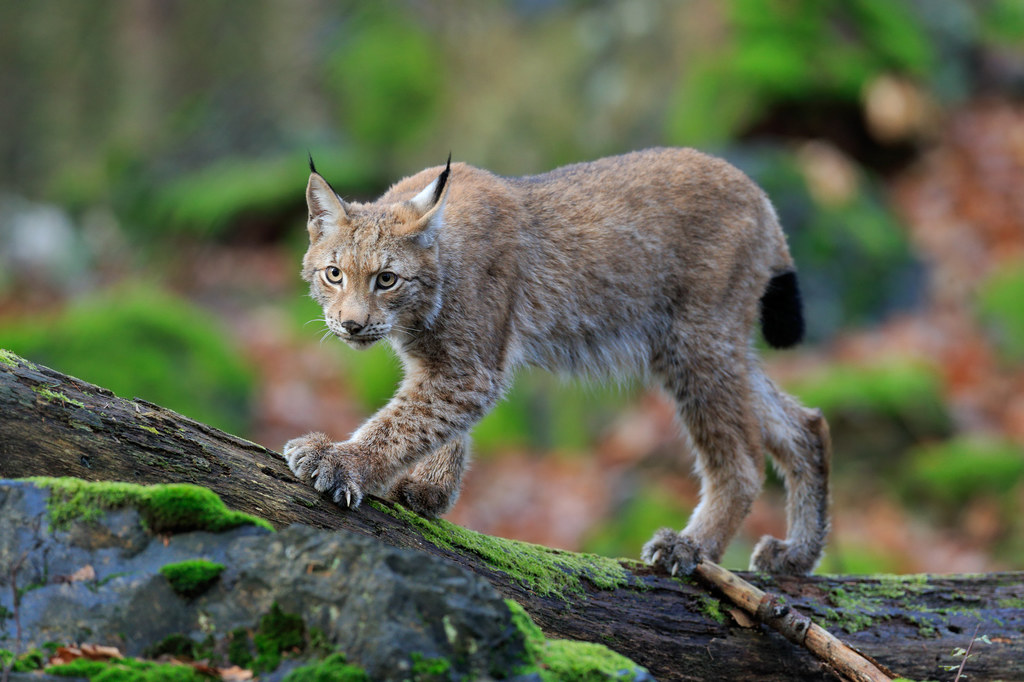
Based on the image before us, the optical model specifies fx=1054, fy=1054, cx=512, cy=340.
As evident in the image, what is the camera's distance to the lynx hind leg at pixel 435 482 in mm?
4699

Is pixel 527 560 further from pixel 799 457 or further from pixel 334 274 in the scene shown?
pixel 799 457

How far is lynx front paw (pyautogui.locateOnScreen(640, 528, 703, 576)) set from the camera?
16.1ft

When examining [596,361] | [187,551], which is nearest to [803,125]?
[596,361]

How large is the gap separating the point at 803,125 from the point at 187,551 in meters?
10.6

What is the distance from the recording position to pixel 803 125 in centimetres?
1230

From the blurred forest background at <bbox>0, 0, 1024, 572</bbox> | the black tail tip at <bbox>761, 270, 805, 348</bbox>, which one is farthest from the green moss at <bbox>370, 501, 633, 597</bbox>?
the black tail tip at <bbox>761, 270, 805, 348</bbox>

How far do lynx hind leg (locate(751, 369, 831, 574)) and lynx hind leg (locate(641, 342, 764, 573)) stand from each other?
0.80ft

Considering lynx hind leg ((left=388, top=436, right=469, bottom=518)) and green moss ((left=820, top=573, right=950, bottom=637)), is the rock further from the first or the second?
green moss ((left=820, top=573, right=950, bottom=637))

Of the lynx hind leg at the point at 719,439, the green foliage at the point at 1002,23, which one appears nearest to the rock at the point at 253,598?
the lynx hind leg at the point at 719,439

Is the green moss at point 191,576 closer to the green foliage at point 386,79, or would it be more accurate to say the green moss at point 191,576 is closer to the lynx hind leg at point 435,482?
the lynx hind leg at point 435,482

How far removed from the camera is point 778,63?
11586 mm

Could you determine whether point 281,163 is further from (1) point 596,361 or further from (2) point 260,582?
(2) point 260,582

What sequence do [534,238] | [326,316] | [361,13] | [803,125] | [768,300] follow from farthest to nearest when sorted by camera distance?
[361,13], [803,125], [768,300], [534,238], [326,316]

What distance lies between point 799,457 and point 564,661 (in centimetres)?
326
